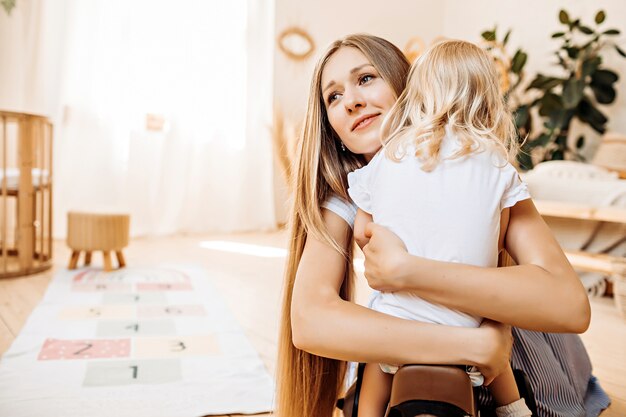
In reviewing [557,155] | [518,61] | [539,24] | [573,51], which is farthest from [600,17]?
[557,155]

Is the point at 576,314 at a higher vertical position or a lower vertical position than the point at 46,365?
higher

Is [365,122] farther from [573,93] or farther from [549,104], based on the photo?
[549,104]

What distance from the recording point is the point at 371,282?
2.87ft

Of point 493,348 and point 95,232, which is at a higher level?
point 493,348

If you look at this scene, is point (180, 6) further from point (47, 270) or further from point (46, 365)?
point (46, 365)

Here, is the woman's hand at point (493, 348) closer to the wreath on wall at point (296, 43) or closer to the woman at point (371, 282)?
the woman at point (371, 282)

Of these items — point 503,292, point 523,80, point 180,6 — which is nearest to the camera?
point 503,292

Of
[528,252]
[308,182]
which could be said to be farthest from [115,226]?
[528,252]

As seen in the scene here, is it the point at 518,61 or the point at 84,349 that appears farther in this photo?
the point at 518,61

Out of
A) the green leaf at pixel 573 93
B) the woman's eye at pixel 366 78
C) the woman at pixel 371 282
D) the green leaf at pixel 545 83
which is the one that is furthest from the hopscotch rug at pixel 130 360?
the green leaf at pixel 545 83

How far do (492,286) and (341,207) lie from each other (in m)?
0.34

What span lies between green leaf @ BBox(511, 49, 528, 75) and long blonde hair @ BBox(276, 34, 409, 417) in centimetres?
354

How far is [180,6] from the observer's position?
4.04 metres

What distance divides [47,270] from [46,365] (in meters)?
1.30
